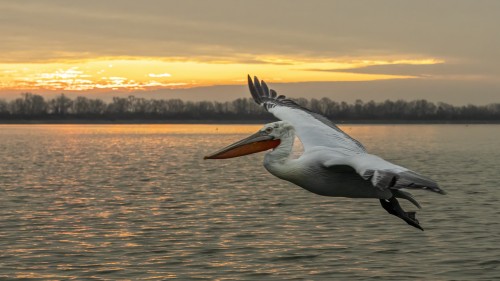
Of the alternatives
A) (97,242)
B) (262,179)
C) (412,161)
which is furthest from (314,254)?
(412,161)

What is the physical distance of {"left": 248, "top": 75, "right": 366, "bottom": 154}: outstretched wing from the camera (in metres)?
10.1

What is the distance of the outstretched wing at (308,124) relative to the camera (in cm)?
1011

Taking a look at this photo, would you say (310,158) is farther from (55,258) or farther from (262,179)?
(262,179)

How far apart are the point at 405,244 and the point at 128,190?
14917mm

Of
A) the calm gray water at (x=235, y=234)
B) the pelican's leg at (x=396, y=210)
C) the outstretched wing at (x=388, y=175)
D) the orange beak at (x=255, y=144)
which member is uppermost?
the orange beak at (x=255, y=144)

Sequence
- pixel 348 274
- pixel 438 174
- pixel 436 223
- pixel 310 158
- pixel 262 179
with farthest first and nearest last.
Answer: pixel 438 174 → pixel 262 179 → pixel 436 223 → pixel 348 274 → pixel 310 158

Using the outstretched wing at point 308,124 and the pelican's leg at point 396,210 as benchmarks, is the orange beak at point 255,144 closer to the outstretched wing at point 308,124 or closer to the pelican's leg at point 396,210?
the outstretched wing at point 308,124

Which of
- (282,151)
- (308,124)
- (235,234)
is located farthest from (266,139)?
(235,234)

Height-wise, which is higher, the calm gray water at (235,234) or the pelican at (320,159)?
the pelican at (320,159)

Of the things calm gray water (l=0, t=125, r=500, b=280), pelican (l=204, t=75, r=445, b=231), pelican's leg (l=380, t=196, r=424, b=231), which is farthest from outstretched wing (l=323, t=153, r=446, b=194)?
calm gray water (l=0, t=125, r=500, b=280)

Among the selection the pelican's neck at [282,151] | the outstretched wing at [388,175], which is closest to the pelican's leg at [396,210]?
the pelican's neck at [282,151]

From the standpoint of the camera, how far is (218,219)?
21.2 meters

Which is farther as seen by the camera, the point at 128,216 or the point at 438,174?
the point at 438,174

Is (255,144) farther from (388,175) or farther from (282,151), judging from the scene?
(388,175)
